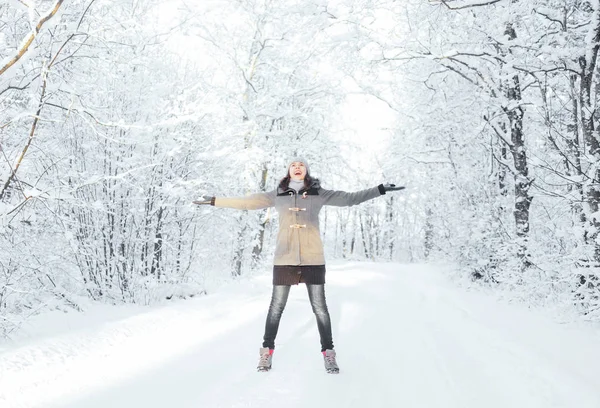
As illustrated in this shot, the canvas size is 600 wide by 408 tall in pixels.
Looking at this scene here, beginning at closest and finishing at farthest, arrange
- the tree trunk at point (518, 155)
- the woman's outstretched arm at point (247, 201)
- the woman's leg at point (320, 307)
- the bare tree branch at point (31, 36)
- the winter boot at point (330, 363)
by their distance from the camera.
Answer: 1. the bare tree branch at point (31, 36)
2. the winter boot at point (330, 363)
3. the woman's leg at point (320, 307)
4. the woman's outstretched arm at point (247, 201)
5. the tree trunk at point (518, 155)

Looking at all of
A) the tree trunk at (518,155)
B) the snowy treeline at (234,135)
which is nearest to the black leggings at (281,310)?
the snowy treeline at (234,135)

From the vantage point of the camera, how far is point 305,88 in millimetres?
15328

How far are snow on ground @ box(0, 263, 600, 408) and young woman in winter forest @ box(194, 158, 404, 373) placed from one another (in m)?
0.45

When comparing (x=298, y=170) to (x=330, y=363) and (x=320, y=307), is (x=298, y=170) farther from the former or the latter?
(x=330, y=363)

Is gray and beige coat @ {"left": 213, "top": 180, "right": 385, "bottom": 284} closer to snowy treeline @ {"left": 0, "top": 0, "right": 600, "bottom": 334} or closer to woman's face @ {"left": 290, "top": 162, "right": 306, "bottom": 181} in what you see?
woman's face @ {"left": 290, "top": 162, "right": 306, "bottom": 181}

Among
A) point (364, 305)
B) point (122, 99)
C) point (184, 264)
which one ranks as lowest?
point (364, 305)

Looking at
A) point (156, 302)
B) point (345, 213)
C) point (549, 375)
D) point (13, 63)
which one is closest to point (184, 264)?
point (156, 302)

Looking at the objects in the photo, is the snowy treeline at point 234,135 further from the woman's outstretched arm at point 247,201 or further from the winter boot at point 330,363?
the winter boot at point 330,363

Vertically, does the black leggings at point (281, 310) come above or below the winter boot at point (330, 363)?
above

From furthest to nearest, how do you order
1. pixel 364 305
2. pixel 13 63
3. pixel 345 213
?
pixel 345 213, pixel 364 305, pixel 13 63

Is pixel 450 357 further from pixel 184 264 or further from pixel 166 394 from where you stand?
pixel 184 264

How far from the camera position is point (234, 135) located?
9484 mm

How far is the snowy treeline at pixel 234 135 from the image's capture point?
4.55 meters

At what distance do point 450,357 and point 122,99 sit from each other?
603cm
